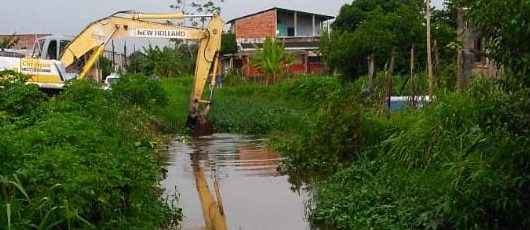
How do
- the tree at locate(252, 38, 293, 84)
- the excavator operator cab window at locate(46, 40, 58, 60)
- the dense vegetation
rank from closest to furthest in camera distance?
the dense vegetation, the excavator operator cab window at locate(46, 40, 58, 60), the tree at locate(252, 38, 293, 84)

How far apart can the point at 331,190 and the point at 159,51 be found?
44.4 meters

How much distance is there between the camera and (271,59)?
4356cm

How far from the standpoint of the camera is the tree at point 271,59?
141ft

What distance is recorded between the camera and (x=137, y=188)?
826 centimetres

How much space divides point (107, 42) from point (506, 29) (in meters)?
19.9

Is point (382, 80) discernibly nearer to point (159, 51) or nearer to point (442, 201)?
point (442, 201)

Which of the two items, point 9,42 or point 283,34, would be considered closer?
point 9,42

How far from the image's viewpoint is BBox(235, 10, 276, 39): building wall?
5703cm

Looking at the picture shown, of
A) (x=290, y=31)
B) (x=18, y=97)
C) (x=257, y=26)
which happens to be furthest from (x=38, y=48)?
(x=290, y=31)

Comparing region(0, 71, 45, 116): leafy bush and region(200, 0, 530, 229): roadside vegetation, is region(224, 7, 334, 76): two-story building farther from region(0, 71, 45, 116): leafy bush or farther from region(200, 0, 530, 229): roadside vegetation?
region(0, 71, 45, 116): leafy bush

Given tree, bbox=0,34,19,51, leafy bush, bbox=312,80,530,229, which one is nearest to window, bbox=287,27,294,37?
tree, bbox=0,34,19,51

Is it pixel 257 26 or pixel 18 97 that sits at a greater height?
pixel 257 26

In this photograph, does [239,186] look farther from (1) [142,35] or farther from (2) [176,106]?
(2) [176,106]

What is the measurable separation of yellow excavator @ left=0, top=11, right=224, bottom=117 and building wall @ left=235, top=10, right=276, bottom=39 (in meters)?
30.4
